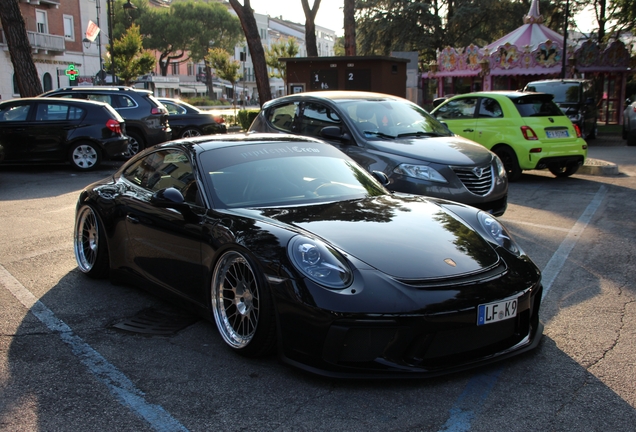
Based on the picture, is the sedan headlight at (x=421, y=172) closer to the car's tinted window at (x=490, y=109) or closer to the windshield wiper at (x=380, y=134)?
Result: the windshield wiper at (x=380, y=134)

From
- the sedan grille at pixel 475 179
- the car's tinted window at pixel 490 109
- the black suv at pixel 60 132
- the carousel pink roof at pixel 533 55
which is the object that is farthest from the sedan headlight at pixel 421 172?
the carousel pink roof at pixel 533 55

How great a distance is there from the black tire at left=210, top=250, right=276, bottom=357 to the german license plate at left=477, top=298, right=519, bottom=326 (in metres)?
1.08

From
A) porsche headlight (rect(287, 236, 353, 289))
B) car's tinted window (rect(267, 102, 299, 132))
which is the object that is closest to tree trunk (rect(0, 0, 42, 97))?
car's tinted window (rect(267, 102, 299, 132))

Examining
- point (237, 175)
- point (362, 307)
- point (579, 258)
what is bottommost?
point (579, 258)

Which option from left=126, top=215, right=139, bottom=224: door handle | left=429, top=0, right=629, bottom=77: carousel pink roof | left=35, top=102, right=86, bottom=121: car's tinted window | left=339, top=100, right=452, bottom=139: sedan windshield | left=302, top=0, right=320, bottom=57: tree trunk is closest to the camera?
left=126, top=215, right=139, bottom=224: door handle

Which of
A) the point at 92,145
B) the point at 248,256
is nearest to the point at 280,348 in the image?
the point at 248,256

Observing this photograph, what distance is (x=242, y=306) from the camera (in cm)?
400

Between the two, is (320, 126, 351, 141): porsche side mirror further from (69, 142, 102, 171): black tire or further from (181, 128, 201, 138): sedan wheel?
(181, 128, 201, 138): sedan wheel

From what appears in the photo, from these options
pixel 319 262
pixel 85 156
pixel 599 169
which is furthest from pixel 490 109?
pixel 319 262

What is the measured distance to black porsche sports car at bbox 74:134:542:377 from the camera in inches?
135

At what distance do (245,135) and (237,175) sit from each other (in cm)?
77

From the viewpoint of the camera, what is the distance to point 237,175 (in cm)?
469

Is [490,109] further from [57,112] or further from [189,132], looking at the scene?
[189,132]

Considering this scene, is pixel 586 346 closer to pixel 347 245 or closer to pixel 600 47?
pixel 347 245
